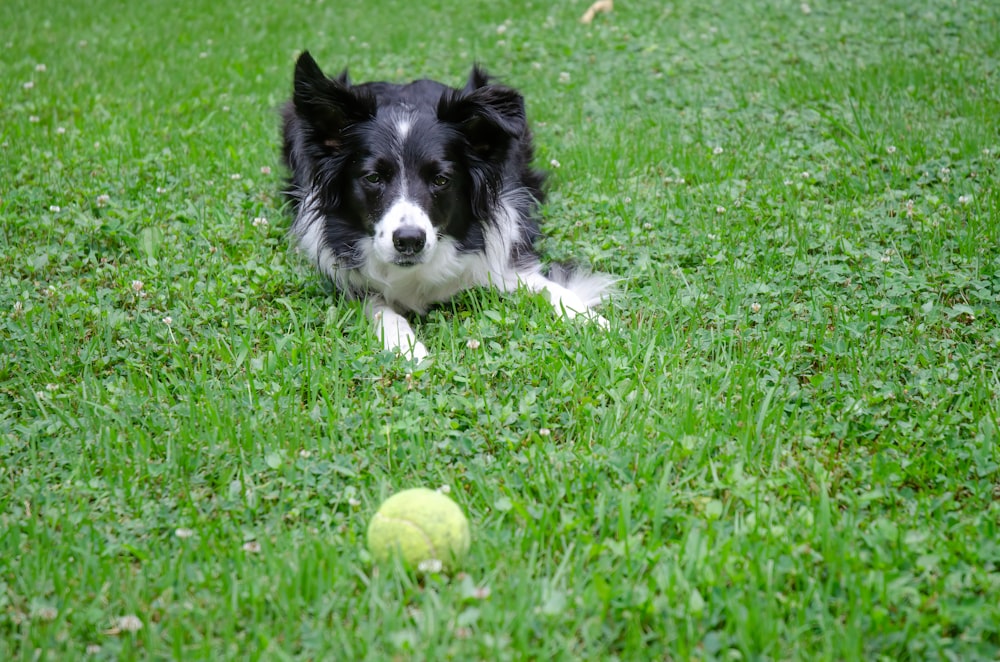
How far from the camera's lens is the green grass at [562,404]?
2.11 meters

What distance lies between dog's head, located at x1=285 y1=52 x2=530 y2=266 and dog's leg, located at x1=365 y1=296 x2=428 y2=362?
230 mm

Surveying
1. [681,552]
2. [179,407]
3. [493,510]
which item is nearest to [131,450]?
[179,407]

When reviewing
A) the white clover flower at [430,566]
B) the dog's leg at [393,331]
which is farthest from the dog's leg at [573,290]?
the white clover flower at [430,566]

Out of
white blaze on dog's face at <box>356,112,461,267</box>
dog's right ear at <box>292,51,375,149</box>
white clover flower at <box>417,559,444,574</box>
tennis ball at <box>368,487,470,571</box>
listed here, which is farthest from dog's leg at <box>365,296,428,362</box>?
white clover flower at <box>417,559,444,574</box>

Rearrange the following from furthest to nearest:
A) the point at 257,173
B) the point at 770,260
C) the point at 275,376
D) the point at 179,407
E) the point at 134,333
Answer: the point at 257,173, the point at 770,260, the point at 134,333, the point at 275,376, the point at 179,407

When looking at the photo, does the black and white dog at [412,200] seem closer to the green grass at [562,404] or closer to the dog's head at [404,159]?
the dog's head at [404,159]

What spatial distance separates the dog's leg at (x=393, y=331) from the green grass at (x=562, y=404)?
93 mm

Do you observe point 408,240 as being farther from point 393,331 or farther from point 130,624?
point 130,624

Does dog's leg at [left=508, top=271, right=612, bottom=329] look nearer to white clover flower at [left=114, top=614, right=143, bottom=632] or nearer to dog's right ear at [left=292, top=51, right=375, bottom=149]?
dog's right ear at [left=292, top=51, right=375, bottom=149]

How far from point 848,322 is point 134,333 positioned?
283 cm

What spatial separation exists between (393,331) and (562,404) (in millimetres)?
969

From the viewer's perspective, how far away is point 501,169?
13.2 ft

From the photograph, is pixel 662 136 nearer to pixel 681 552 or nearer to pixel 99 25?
pixel 681 552

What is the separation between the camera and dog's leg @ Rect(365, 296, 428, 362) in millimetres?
3383
